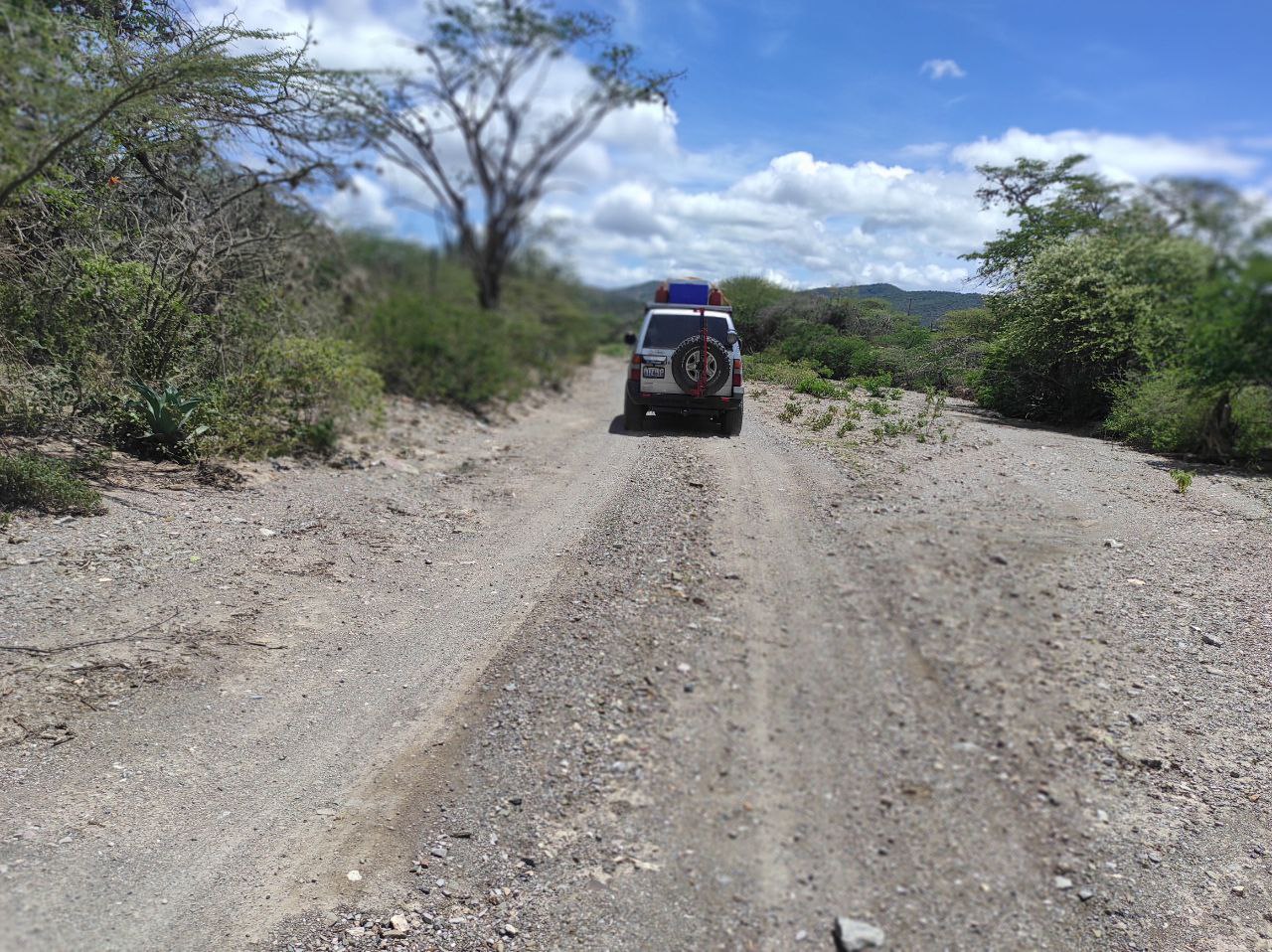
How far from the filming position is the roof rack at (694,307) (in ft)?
23.3

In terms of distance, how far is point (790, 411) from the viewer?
6203 mm

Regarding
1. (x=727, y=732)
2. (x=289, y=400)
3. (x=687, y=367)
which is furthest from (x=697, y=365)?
(x=289, y=400)

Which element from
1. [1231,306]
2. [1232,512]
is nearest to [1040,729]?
[1231,306]

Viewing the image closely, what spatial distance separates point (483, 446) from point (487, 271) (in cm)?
1518

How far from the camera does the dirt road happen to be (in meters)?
2.92

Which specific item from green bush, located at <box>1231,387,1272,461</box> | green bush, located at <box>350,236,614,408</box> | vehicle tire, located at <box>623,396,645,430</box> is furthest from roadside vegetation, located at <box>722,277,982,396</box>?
green bush, located at <box>350,236,614,408</box>

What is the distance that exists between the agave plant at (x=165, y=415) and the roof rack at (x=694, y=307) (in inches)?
182

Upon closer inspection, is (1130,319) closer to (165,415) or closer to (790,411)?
(790,411)

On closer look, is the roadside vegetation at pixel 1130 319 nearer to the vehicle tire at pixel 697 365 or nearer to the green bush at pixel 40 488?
the vehicle tire at pixel 697 365

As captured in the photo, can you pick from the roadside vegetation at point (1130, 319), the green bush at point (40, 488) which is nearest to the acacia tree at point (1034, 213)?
the roadside vegetation at point (1130, 319)

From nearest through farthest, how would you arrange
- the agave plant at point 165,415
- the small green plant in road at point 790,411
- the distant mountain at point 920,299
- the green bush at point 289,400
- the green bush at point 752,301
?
the distant mountain at point 920,299
the small green plant in road at point 790,411
the green bush at point 752,301
the agave plant at point 165,415
the green bush at point 289,400

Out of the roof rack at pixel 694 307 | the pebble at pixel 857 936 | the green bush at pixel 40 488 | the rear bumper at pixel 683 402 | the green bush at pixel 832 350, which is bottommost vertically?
the pebble at pixel 857 936

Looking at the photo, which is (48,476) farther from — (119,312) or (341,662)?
(341,662)

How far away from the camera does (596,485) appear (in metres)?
8.12
